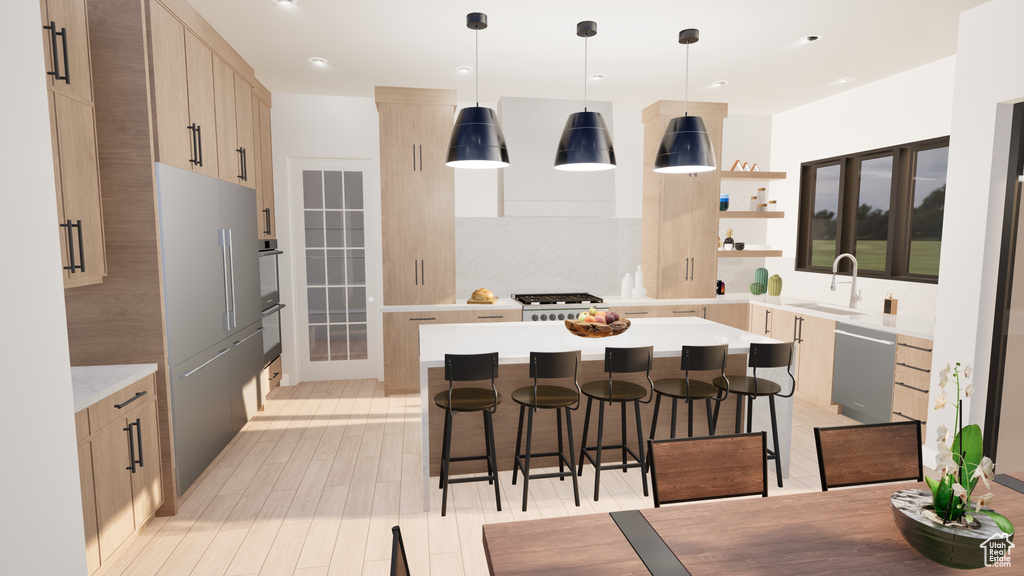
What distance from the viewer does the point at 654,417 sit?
3361 millimetres

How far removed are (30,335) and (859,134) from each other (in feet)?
20.3

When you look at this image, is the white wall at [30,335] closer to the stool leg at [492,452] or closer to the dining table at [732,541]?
the dining table at [732,541]

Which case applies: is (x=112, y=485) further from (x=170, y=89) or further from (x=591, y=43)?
(x=591, y=43)

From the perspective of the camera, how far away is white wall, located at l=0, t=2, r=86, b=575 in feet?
4.26

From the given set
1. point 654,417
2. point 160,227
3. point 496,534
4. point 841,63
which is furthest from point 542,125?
point 496,534

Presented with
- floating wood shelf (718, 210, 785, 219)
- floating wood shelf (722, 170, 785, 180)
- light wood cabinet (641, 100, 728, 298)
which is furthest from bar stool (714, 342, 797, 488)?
floating wood shelf (722, 170, 785, 180)

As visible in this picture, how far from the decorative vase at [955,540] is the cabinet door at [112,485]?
9.72 ft

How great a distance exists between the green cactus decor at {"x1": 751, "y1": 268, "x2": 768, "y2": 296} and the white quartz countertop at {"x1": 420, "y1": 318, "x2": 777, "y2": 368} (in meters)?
2.11

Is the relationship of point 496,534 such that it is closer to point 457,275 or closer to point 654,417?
point 654,417

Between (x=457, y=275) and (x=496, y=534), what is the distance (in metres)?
4.46

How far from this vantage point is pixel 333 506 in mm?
3100

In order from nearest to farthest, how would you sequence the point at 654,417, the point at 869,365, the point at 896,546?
the point at 896,546 → the point at 654,417 → the point at 869,365

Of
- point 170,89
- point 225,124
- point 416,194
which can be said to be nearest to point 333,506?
point 170,89

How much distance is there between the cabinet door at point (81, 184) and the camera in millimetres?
2363
